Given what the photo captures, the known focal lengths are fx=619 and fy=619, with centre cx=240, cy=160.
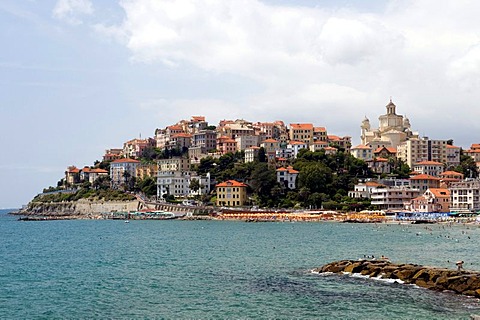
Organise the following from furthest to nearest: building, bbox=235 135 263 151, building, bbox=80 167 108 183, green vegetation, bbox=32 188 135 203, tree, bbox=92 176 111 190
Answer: building, bbox=80 167 108 183 → tree, bbox=92 176 111 190 → building, bbox=235 135 263 151 → green vegetation, bbox=32 188 135 203

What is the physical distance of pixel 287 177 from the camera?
4235 inches

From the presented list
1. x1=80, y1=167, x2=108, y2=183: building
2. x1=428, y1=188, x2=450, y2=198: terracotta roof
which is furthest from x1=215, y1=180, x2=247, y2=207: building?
Result: x1=80, y1=167, x2=108, y2=183: building

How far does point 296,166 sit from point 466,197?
30116 mm

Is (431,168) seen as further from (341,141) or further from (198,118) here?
(198,118)

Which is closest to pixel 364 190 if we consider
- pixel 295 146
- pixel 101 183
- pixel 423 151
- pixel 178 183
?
pixel 295 146

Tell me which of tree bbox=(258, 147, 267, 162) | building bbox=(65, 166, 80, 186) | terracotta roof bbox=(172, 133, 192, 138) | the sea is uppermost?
terracotta roof bbox=(172, 133, 192, 138)

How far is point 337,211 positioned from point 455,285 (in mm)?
67572

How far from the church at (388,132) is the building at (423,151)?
5.16m

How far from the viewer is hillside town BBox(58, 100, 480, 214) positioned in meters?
99.7

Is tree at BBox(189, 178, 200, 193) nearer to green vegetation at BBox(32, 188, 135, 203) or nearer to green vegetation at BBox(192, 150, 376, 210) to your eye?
green vegetation at BBox(192, 150, 376, 210)

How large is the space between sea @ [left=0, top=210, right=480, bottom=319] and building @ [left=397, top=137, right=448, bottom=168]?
69985 millimetres

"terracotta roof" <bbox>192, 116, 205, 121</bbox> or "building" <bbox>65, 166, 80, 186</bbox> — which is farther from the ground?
"terracotta roof" <bbox>192, 116, 205, 121</bbox>

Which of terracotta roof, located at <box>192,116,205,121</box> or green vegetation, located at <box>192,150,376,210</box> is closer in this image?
green vegetation, located at <box>192,150,376,210</box>

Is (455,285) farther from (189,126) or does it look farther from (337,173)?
(189,126)
